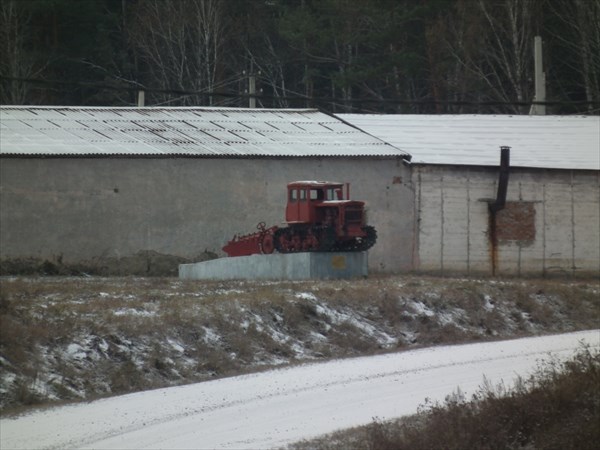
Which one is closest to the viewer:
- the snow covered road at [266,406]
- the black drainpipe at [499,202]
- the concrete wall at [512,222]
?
the snow covered road at [266,406]

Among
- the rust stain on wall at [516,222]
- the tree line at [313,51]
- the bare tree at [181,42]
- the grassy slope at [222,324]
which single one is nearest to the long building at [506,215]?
the rust stain on wall at [516,222]

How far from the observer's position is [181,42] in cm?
6575

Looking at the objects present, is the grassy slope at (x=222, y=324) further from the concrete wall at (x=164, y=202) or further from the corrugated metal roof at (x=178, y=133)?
the corrugated metal roof at (x=178, y=133)

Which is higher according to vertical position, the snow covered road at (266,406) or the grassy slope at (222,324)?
the grassy slope at (222,324)

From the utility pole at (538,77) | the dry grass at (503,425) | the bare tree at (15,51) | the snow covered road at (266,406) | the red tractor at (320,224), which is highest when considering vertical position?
the bare tree at (15,51)

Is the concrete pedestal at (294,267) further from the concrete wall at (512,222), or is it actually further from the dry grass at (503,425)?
the dry grass at (503,425)

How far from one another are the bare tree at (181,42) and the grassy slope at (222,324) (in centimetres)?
3864

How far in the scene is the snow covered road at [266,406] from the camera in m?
14.2

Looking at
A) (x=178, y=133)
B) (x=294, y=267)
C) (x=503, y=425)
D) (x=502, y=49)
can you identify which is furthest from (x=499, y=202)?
(x=503, y=425)

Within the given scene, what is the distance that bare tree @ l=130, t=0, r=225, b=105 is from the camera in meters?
65.7

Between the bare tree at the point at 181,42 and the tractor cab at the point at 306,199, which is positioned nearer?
the tractor cab at the point at 306,199

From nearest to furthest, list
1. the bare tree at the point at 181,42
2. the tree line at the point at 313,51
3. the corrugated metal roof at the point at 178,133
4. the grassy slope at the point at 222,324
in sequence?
the grassy slope at the point at 222,324 → the corrugated metal roof at the point at 178,133 → the tree line at the point at 313,51 → the bare tree at the point at 181,42

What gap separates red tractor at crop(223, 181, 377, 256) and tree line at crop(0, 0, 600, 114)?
1189 inches

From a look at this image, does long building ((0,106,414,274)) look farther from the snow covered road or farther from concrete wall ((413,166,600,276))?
the snow covered road
